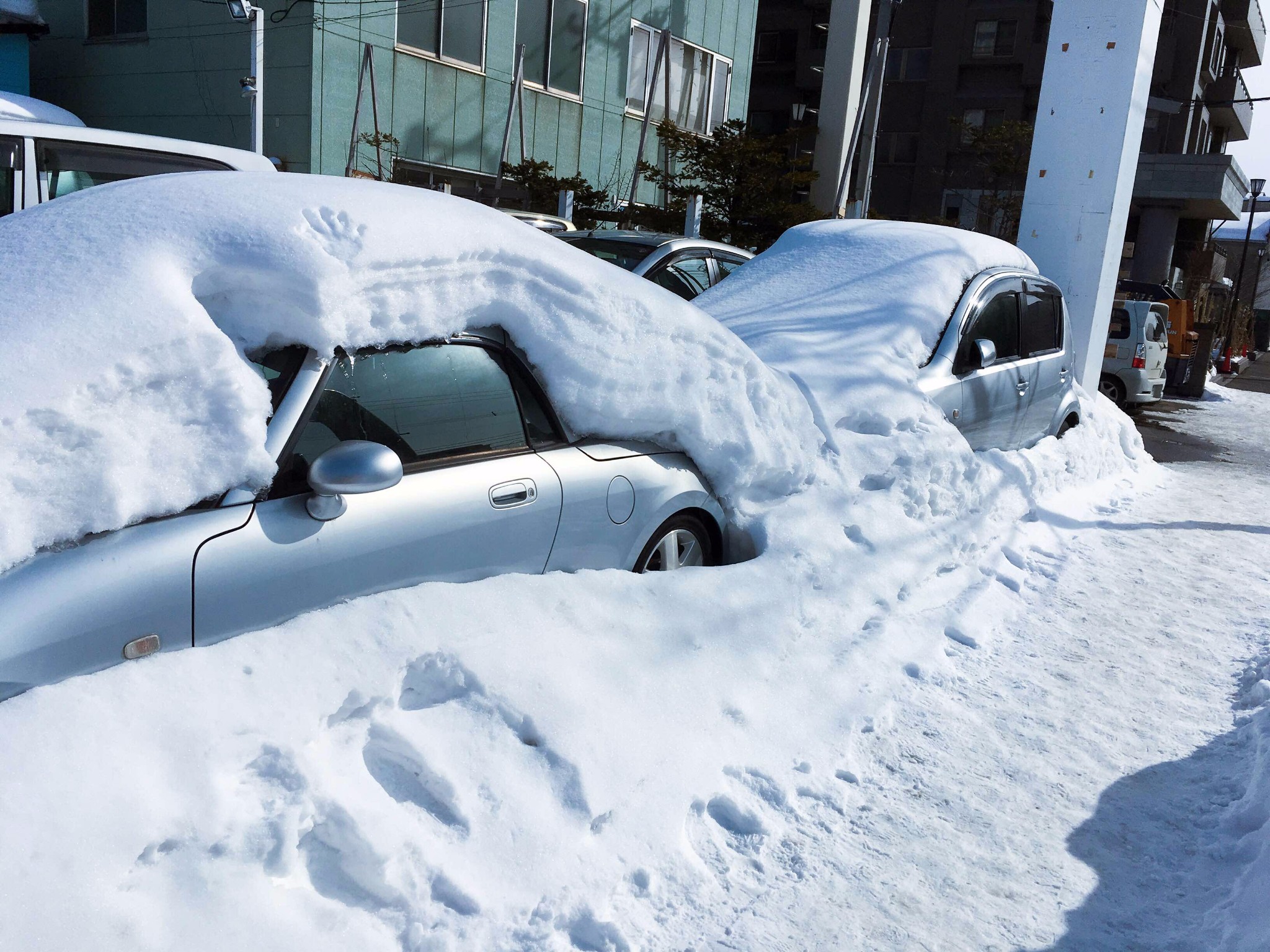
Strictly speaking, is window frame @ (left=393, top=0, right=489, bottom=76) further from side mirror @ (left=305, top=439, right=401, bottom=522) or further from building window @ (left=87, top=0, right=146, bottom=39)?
side mirror @ (left=305, top=439, right=401, bottom=522)

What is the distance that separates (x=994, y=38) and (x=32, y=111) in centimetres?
3927

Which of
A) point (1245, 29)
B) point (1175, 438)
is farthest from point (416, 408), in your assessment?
point (1245, 29)

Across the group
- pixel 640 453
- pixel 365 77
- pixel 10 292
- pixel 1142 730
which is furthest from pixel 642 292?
pixel 365 77

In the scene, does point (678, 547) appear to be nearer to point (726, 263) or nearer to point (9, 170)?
point (726, 263)

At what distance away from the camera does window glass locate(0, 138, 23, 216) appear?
7645 mm

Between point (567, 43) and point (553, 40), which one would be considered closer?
point (553, 40)

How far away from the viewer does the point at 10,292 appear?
273 cm

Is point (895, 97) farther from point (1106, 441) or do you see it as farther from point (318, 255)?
point (318, 255)

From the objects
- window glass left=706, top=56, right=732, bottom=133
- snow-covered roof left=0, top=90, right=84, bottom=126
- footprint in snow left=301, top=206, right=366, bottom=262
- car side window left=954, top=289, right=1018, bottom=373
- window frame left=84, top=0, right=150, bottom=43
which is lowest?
car side window left=954, top=289, right=1018, bottom=373

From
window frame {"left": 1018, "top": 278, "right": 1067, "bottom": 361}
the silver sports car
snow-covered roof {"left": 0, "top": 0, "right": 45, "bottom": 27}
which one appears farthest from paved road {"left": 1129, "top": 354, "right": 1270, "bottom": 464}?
snow-covered roof {"left": 0, "top": 0, "right": 45, "bottom": 27}

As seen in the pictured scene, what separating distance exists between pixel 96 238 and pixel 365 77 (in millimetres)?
15388

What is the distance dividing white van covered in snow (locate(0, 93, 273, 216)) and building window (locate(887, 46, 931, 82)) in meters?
39.4

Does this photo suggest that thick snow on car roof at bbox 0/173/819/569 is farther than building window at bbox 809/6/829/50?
No

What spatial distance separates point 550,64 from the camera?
805 inches
